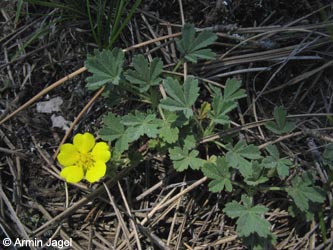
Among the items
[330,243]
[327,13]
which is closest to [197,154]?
[330,243]

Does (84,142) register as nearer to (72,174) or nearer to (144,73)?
(72,174)

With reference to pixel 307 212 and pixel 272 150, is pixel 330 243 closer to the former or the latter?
pixel 307 212

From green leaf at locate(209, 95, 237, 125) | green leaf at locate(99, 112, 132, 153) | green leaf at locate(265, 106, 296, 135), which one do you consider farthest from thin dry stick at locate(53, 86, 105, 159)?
green leaf at locate(265, 106, 296, 135)

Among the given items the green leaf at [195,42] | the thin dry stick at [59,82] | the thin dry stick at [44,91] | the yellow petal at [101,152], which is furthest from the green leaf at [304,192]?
the thin dry stick at [44,91]

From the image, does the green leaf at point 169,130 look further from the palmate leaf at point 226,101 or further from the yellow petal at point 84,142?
the yellow petal at point 84,142

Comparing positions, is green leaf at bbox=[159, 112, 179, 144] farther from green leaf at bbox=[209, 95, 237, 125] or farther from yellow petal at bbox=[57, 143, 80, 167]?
yellow petal at bbox=[57, 143, 80, 167]

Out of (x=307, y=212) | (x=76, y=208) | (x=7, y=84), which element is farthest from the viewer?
(x=7, y=84)
